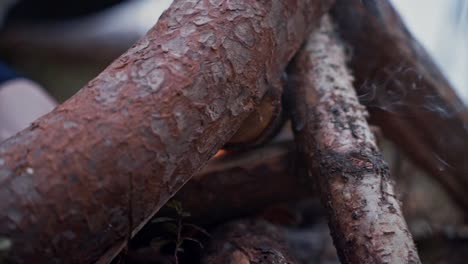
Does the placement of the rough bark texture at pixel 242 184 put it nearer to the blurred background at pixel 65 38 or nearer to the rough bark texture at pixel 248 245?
the rough bark texture at pixel 248 245

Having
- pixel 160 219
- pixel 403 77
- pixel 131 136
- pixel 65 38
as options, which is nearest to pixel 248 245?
pixel 160 219

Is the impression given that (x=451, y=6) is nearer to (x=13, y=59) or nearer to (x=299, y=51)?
(x=299, y=51)

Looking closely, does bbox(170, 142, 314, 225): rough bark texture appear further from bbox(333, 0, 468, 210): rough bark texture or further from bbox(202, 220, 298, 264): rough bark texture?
bbox(333, 0, 468, 210): rough bark texture

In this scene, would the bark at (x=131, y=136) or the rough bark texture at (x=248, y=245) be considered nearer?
the bark at (x=131, y=136)

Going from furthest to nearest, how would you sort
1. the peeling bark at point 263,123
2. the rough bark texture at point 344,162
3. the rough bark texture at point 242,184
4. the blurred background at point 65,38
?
the blurred background at point 65,38 < the rough bark texture at point 242,184 < the peeling bark at point 263,123 < the rough bark texture at point 344,162

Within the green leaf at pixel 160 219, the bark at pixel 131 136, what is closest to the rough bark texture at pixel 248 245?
the green leaf at pixel 160 219

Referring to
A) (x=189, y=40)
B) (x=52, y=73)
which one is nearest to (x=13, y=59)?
(x=52, y=73)
